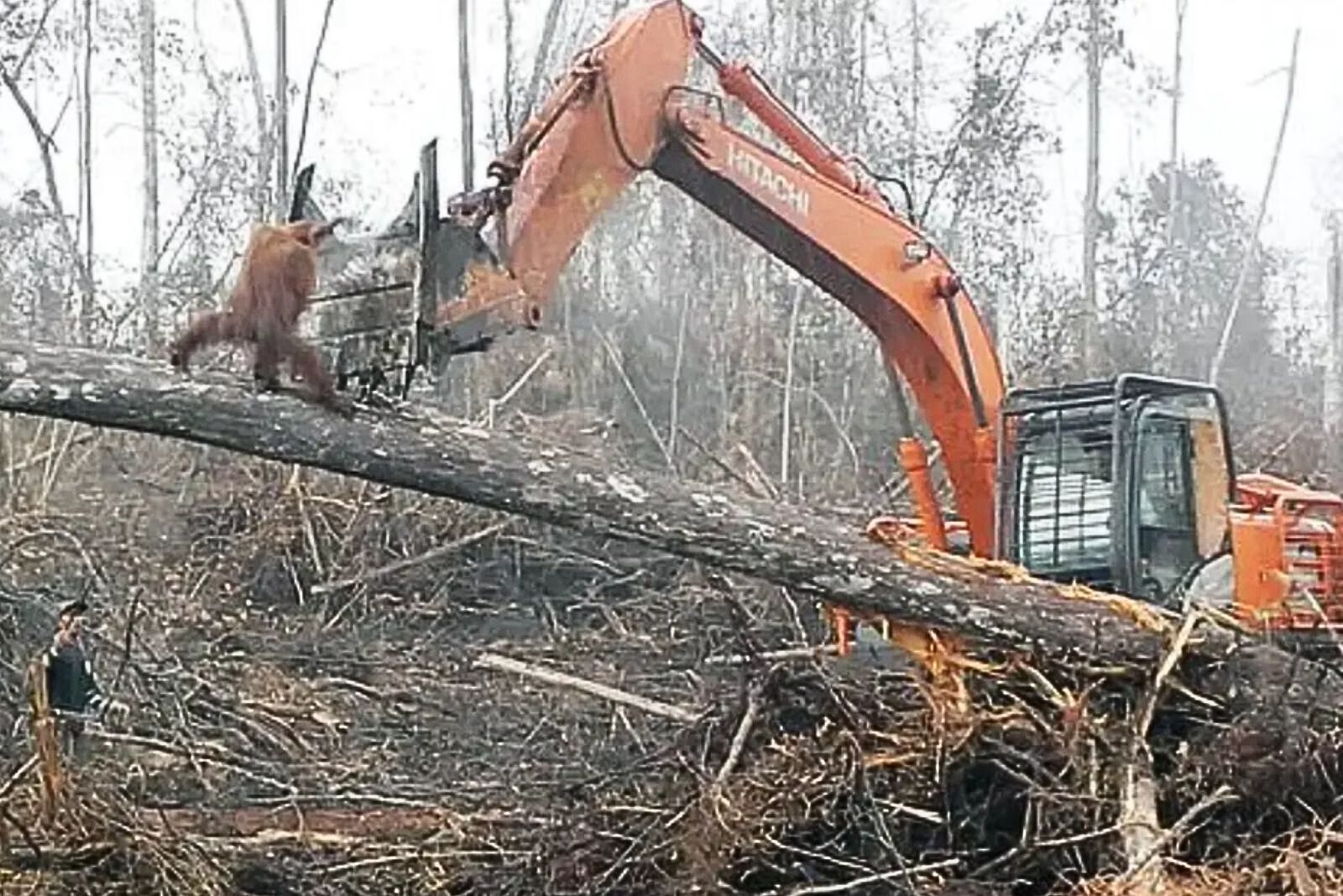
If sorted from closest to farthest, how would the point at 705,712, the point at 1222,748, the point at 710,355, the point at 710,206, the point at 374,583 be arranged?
the point at 1222,748 < the point at 705,712 < the point at 710,206 < the point at 374,583 < the point at 710,355

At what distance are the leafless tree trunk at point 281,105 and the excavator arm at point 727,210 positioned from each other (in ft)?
40.9

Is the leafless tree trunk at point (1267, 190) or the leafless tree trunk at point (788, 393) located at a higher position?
the leafless tree trunk at point (1267, 190)

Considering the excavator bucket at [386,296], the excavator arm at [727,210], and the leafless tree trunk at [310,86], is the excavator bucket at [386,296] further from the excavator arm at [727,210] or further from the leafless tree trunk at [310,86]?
the leafless tree trunk at [310,86]

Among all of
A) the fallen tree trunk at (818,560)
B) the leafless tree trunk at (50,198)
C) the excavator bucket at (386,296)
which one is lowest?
the fallen tree trunk at (818,560)

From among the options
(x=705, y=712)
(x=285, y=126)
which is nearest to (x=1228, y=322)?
(x=285, y=126)

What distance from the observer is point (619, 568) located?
570 inches

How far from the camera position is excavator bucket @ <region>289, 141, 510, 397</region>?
21.1 feet

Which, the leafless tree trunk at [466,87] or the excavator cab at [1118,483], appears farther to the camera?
the leafless tree trunk at [466,87]

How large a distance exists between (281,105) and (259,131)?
4186 millimetres

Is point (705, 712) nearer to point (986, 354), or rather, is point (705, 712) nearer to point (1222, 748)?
point (1222, 748)

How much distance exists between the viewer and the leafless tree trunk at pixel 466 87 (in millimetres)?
20750

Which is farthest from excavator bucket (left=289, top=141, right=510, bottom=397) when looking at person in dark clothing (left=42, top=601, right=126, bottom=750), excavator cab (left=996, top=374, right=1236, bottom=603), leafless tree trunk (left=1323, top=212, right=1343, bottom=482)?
leafless tree trunk (left=1323, top=212, right=1343, bottom=482)

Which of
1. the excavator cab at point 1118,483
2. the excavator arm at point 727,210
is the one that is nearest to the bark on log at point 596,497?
the excavator arm at point 727,210

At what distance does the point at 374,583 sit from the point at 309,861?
6602 millimetres
